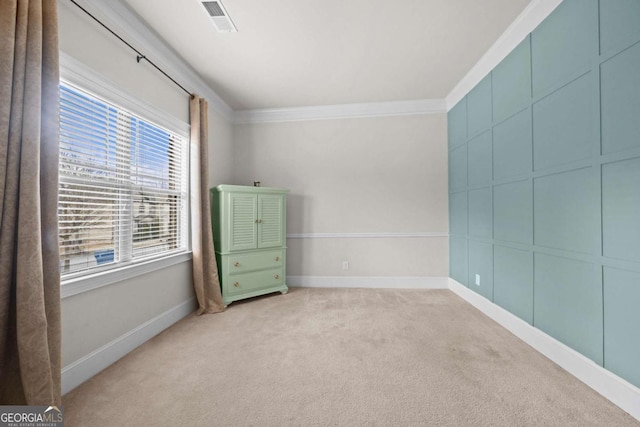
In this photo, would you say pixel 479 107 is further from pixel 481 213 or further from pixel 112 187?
pixel 112 187

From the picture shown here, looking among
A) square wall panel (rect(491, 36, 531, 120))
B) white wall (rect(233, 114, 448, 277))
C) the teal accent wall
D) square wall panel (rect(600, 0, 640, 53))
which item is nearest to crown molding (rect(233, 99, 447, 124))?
white wall (rect(233, 114, 448, 277))

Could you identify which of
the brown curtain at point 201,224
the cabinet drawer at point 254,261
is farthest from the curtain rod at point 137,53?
the cabinet drawer at point 254,261

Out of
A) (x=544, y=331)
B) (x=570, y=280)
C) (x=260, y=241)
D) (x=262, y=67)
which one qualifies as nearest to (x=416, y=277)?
(x=544, y=331)

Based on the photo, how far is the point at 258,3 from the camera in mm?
1832

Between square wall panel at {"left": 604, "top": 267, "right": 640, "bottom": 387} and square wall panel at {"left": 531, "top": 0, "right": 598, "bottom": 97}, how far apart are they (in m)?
1.31

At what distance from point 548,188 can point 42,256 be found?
3215 millimetres

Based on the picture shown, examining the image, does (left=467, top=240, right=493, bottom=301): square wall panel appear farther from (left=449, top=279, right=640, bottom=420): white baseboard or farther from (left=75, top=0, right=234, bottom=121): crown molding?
(left=75, top=0, right=234, bottom=121): crown molding

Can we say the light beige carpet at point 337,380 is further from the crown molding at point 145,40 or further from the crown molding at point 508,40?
the crown molding at point 508,40

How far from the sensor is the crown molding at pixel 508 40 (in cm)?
186

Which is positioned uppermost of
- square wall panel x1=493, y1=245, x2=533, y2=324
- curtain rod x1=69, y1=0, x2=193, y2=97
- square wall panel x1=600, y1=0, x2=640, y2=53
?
curtain rod x1=69, y1=0, x2=193, y2=97

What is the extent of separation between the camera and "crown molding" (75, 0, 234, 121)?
5.75 feet

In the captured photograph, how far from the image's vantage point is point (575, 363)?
5.37 feet

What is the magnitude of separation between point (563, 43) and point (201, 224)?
3.41 meters

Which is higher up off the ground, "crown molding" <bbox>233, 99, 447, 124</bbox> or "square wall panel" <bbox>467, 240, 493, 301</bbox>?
"crown molding" <bbox>233, 99, 447, 124</bbox>
